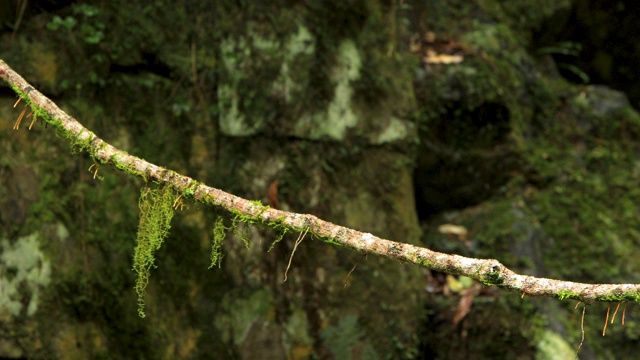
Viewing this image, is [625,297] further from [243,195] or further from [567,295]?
[243,195]

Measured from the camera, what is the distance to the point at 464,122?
565 cm

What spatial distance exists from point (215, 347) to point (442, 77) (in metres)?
3.12

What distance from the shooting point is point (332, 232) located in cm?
260

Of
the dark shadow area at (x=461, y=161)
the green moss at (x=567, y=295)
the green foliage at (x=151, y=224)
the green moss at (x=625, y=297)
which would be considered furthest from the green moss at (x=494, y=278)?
the dark shadow area at (x=461, y=161)

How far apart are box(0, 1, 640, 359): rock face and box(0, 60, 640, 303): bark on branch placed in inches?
43.5

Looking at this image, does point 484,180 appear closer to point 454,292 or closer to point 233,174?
point 454,292

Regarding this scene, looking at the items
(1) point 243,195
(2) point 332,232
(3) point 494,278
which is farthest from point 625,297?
(1) point 243,195

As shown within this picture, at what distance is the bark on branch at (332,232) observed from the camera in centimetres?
222

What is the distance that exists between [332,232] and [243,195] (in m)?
1.79

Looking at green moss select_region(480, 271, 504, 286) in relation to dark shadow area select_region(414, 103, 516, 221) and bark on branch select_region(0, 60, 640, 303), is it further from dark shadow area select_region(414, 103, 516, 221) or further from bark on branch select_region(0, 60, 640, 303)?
dark shadow area select_region(414, 103, 516, 221)

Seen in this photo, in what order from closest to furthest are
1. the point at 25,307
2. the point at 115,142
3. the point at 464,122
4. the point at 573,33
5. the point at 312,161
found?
the point at 25,307
the point at 115,142
the point at 312,161
the point at 464,122
the point at 573,33

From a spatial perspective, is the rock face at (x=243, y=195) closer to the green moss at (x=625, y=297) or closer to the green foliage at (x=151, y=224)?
the green foliage at (x=151, y=224)

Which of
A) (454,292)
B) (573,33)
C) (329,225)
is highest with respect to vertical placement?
(329,225)

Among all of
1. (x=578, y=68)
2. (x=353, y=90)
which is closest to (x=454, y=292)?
(x=353, y=90)
